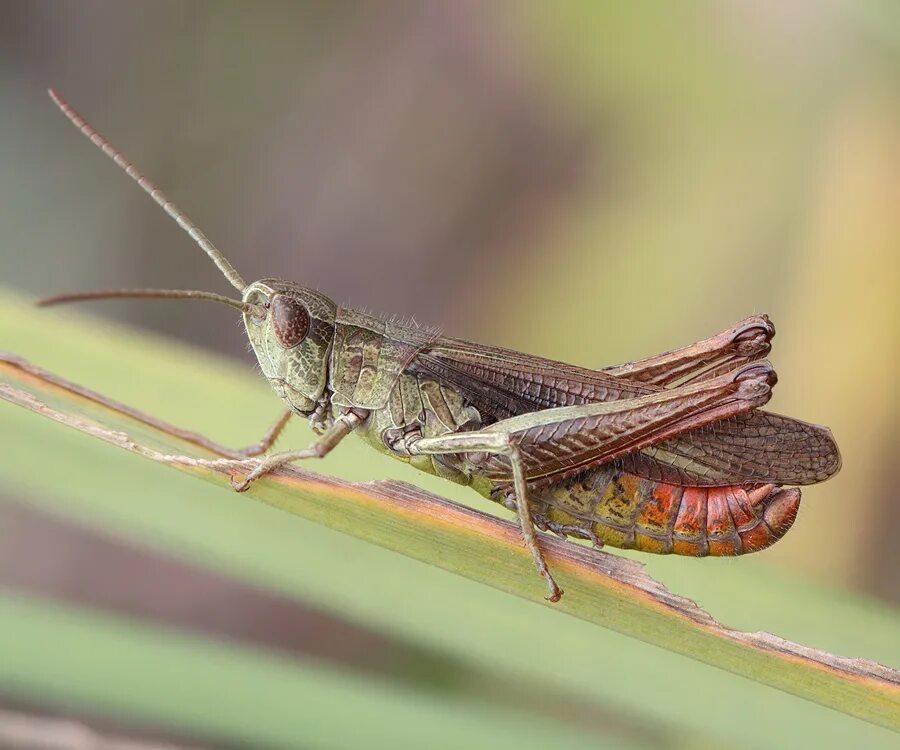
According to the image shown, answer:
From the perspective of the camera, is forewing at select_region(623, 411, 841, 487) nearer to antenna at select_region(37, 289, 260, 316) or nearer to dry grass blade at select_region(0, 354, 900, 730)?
dry grass blade at select_region(0, 354, 900, 730)

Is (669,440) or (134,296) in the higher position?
(669,440)

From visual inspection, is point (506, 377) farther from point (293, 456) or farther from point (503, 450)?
point (293, 456)

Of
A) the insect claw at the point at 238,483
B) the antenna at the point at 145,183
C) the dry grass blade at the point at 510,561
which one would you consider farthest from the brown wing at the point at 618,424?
the antenna at the point at 145,183

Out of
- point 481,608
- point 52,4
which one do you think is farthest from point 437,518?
point 52,4

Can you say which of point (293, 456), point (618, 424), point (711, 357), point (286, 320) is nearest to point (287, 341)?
point (286, 320)

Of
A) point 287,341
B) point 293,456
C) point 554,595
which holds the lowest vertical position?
point 554,595

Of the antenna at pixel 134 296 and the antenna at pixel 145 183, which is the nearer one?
the antenna at pixel 134 296

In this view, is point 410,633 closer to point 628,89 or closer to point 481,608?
point 481,608

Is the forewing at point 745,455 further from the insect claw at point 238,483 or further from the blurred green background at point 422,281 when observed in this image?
the insect claw at point 238,483
